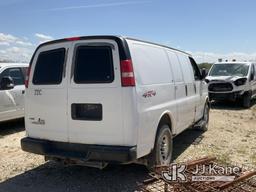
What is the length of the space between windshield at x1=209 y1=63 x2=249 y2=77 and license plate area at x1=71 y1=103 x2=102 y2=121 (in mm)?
11773

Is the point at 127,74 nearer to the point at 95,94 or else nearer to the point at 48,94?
the point at 95,94

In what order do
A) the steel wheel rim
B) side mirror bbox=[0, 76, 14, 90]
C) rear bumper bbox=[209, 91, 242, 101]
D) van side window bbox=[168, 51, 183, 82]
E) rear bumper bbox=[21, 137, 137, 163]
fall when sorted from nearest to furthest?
rear bumper bbox=[21, 137, 137, 163], the steel wheel rim, van side window bbox=[168, 51, 183, 82], side mirror bbox=[0, 76, 14, 90], rear bumper bbox=[209, 91, 242, 101]

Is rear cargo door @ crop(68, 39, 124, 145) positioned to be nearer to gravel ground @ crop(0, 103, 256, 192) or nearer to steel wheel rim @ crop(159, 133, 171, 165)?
gravel ground @ crop(0, 103, 256, 192)

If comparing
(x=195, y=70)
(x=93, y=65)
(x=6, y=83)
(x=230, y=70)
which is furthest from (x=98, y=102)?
(x=230, y=70)

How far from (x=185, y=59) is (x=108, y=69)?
3.08m

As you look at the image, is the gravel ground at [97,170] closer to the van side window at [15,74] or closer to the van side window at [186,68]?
the van side window at [15,74]

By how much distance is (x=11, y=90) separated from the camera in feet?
30.2

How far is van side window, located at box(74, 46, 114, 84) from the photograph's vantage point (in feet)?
15.1

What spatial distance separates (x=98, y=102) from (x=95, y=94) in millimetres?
117

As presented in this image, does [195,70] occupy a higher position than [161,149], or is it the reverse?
[195,70]

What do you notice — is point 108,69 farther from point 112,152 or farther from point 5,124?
point 5,124

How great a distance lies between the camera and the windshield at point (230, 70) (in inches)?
602

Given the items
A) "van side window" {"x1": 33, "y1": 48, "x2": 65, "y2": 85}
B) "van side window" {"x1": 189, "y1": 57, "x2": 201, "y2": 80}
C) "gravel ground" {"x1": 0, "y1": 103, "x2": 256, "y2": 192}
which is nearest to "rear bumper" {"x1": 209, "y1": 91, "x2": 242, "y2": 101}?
"gravel ground" {"x1": 0, "y1": 103, "x2": 256, "y2": 192}

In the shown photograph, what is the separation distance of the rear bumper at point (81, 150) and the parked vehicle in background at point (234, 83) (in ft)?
35.6
